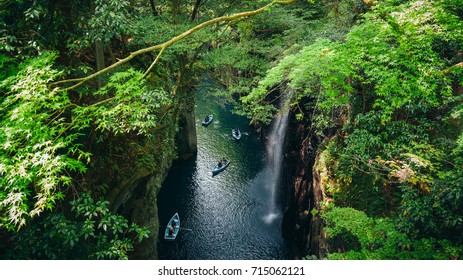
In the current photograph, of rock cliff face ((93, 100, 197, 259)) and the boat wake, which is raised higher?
rock cliff face ((93, 100, 197, 259))

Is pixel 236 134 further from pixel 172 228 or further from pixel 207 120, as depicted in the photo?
pixel 172 228

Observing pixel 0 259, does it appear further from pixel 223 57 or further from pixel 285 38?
pixel 285 38

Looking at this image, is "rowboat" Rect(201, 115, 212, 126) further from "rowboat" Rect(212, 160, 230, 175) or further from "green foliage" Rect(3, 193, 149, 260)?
"green foliage" Rect(3, 193, 149, 260)

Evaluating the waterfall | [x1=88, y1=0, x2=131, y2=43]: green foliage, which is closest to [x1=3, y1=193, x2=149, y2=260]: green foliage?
[x1=88, y1=0, x2=131, y2=43]: green foliage

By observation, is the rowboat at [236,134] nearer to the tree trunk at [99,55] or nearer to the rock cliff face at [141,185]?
the rock cliff face at [141,185]

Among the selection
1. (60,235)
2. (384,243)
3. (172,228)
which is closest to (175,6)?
(60,235)
